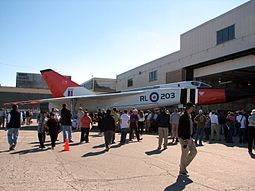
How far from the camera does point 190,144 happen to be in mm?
7016

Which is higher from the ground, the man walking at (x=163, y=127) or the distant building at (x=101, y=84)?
the distant building at (x=101, y=84)

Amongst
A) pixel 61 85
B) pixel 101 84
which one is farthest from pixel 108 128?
pixel 101 84

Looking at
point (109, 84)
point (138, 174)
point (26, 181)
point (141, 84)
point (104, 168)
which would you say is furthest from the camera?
point (109, 84)

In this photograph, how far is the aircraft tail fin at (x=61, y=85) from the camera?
92.2ft

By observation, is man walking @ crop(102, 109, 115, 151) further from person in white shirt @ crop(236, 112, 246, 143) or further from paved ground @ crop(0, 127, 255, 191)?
person in white shirt @ crop(236, 112, 246, 143)

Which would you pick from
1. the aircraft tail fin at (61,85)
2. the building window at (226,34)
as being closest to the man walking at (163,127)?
the building window at (226,34)

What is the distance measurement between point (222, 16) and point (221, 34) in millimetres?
1482

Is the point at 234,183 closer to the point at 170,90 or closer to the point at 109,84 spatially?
the point at 170,90

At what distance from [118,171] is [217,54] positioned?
60.9 ft

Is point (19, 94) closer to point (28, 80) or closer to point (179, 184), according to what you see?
point (28, 80)

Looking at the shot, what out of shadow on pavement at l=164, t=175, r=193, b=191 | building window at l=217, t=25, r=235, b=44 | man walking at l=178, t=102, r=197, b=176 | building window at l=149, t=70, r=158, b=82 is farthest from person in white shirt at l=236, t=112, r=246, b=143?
building window at l=149, t=70, r=158, b=82

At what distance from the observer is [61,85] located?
28281 mm

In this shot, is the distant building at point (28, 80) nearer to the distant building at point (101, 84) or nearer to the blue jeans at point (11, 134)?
the distant building at point (101, 84)

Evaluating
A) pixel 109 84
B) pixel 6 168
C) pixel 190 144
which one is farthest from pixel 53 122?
pixel 109 84
